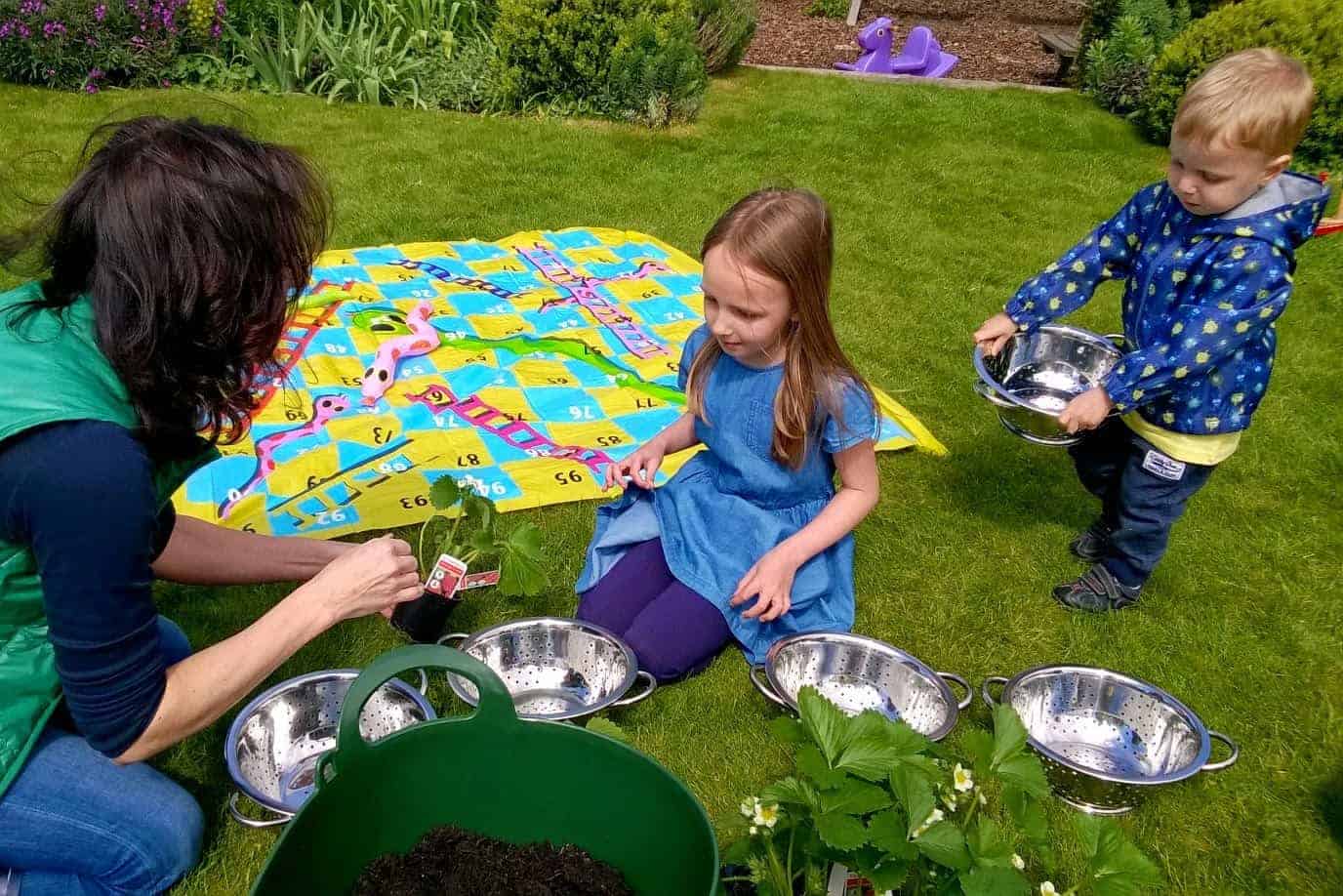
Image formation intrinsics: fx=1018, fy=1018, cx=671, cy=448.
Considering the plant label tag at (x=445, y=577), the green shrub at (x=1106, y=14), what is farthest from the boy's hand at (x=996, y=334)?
the green shrub at (x=1106, y=14)

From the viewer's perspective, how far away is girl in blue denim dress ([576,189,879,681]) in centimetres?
239

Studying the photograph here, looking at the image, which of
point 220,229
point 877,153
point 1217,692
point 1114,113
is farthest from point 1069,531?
point 1114,113

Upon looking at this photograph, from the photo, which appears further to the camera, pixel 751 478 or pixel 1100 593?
pixel 1100 593

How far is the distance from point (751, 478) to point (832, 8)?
10.2 m

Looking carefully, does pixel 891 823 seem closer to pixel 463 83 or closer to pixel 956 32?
pixel 463 83

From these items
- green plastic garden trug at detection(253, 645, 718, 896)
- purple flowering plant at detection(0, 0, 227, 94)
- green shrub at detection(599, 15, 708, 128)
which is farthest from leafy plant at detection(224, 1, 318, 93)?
green plastic garden trug at detection(253, 645, 718, 896)

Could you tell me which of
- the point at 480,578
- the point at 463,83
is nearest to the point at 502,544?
the point at 480,578

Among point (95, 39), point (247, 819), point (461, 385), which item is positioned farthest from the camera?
point (95, 39)

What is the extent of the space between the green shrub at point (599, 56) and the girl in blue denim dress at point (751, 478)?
4694mm

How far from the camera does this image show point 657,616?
2.59 m

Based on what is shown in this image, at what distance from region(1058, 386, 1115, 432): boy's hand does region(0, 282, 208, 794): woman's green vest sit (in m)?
2.02

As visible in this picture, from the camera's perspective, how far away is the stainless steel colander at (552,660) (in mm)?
2514

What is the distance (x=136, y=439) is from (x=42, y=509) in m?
0.17

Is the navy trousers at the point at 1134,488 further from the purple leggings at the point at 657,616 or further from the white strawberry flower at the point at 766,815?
the white strawberry flower at the point at 766,815
